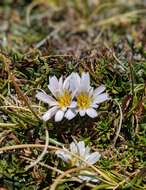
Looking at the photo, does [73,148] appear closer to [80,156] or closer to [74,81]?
[80,156]

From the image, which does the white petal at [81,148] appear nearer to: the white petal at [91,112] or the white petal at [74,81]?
the white petal at [91,112]

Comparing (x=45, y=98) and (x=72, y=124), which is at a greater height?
(x=45, y=98)

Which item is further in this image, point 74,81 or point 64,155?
point 74,81

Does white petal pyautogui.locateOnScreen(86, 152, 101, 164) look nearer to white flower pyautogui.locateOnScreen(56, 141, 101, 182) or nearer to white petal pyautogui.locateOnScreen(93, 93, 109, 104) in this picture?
white flower pyautogui.locateOnScreen(56, 141, 101, 182)

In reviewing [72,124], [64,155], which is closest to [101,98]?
[72,124]

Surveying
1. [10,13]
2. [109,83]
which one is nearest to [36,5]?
[10,13]

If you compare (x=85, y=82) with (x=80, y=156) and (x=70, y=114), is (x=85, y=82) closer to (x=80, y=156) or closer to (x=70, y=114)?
(x=70, y=114)

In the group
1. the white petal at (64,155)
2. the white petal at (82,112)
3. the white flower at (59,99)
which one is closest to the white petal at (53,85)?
the white flower at (59,99)

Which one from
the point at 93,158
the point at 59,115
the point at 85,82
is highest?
the point at 85,82
